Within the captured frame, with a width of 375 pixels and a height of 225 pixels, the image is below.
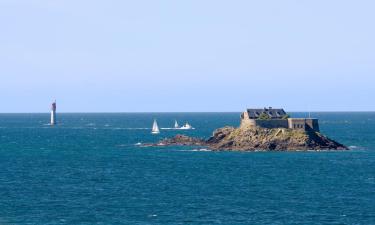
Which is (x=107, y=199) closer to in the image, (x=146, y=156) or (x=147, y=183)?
(x=147, y=183)

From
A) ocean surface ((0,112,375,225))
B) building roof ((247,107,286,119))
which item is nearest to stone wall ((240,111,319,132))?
building roof ((247,107,286,119))

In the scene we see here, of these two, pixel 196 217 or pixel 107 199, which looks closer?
pixel 196 217

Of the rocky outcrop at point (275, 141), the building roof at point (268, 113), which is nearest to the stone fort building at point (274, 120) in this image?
the building roof at point (268, 113)

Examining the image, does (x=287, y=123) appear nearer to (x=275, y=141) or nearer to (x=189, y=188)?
(x=275, y=141)

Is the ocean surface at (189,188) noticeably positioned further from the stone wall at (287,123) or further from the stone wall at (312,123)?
the stone wall at (287,123)

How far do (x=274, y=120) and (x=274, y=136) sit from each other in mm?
5639

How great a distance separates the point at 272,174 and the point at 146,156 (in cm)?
4480

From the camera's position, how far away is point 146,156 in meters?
164

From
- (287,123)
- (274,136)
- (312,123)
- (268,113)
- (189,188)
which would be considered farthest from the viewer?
(268,113)

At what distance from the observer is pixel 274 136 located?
565 feet

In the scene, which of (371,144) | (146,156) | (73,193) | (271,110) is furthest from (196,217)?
(371,144)

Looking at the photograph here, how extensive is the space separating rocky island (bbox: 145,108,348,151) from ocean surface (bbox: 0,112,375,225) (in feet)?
18.2

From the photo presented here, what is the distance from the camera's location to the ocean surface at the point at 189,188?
3349 inches

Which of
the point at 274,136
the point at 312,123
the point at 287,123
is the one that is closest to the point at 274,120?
the point at 287,123
